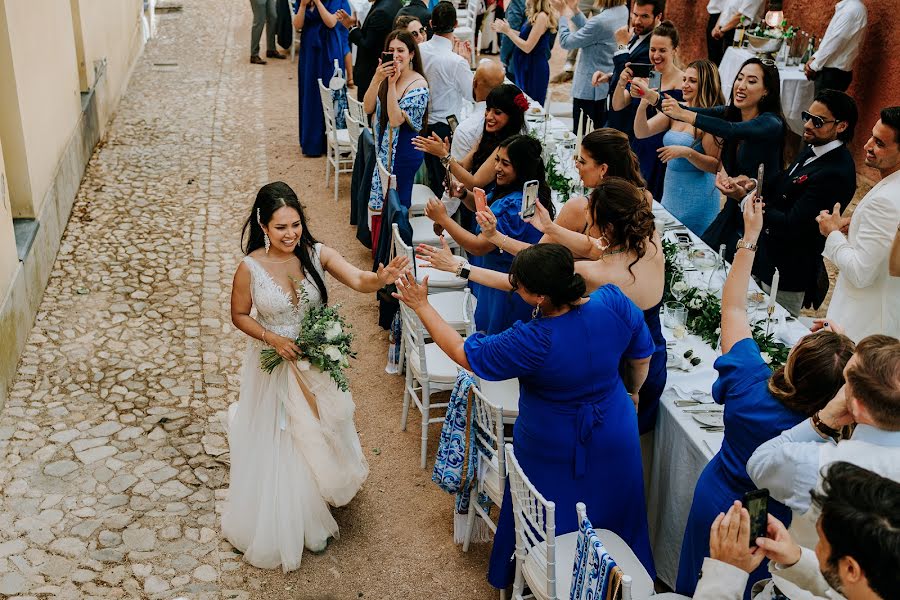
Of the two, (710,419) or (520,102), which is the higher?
(520,102)

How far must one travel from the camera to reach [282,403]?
14.1 feet

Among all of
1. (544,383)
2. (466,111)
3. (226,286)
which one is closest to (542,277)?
(544,383)

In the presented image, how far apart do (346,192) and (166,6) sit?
9116mm

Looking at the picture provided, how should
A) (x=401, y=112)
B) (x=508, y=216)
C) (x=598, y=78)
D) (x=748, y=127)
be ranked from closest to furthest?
(x=508, y=216), (x=748, y=127), (x=401, y=112), (x=598, y=78)

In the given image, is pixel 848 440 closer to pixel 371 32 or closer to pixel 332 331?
pixel 332 331

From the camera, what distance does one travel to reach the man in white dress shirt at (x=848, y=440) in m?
2.72

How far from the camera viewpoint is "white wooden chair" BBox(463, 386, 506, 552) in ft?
13.2

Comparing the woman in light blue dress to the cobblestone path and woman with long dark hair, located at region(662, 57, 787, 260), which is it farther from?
the cobblestone path

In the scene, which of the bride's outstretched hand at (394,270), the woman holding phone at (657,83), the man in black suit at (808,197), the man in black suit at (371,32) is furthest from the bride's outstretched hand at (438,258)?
the man in black suit at (371,32)

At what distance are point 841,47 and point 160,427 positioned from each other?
23.1 ft

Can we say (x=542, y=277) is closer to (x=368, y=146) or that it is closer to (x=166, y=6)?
(x=368, y=146)

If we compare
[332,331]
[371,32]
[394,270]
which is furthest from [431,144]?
[371,32]

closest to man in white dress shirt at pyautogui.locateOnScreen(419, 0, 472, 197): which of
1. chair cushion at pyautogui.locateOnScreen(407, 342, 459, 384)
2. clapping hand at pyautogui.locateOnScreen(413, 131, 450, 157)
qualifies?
clapping hand at pyautogui.locateOnScreen(413, 131, 450, 157)

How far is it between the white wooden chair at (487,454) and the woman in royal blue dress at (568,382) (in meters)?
0.17
